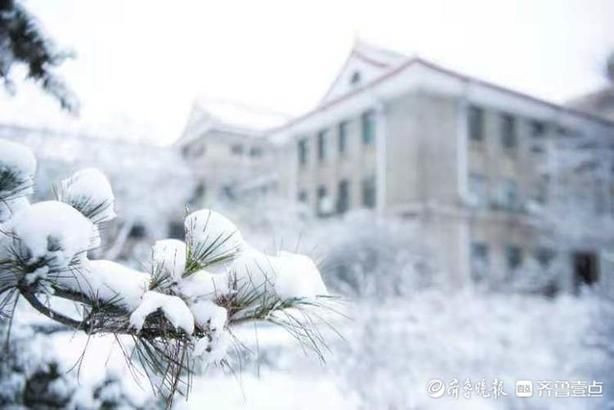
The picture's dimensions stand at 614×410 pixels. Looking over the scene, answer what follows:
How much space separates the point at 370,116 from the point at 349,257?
194cm

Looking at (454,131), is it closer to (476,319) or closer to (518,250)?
(518,250)

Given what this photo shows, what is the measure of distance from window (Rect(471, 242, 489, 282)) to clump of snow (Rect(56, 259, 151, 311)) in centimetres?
538

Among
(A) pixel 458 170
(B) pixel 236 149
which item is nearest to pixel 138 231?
(B) pixel 236 149

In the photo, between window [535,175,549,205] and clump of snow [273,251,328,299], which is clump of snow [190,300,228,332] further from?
window [535,175,549,205]

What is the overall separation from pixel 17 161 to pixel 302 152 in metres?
6.10

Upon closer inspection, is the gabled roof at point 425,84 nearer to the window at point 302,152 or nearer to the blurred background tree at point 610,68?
the blurred background tree at point 610,68

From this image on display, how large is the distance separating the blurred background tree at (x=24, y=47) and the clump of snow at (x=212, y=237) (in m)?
0.46

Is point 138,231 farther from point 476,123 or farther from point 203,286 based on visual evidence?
point 203,286

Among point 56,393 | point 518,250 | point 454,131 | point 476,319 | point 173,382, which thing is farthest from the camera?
point 518,250

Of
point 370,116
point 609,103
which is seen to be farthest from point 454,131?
point 609,103

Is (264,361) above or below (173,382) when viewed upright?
below

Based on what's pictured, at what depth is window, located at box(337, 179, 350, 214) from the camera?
646 cm

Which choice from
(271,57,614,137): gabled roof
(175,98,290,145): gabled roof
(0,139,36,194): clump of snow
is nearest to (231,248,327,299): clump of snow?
(0,139,36,194): clump of snow

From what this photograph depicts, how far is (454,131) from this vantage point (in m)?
5.46
